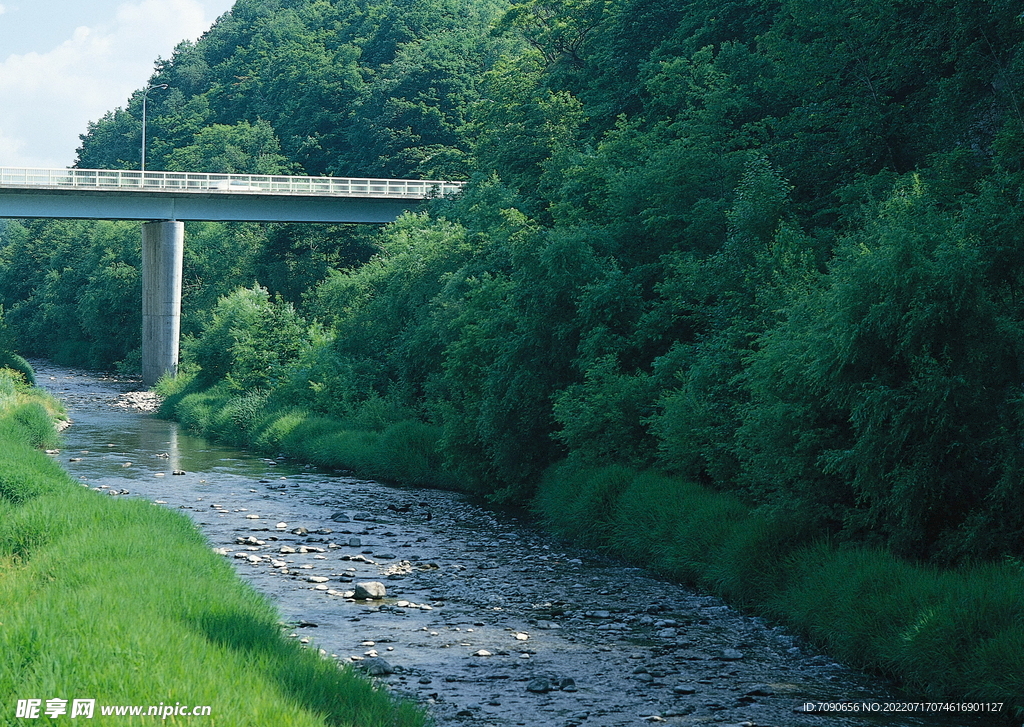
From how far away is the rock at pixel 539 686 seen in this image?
43.9 feet

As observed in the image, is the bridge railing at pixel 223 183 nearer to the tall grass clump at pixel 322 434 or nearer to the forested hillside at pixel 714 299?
the forested hillside at pixel 714 299

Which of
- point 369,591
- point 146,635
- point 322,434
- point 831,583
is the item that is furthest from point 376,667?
point 322,434

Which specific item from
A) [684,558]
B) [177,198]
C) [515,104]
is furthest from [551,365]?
[177,198]

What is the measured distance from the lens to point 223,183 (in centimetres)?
5981

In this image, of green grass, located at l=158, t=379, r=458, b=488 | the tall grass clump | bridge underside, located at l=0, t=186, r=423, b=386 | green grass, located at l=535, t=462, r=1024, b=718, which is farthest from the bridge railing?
green grass, located at l=535, t=462, r=1024, b=718

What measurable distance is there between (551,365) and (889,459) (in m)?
13.4

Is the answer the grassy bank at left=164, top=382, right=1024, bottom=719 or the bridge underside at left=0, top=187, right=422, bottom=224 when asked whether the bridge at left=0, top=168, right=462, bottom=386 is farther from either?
the grassy bank at left=164, top=382, right=1024, bottom=719

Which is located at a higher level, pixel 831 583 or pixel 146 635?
pixel 146 635

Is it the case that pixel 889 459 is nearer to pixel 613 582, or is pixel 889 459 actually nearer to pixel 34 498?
pixel 613 582

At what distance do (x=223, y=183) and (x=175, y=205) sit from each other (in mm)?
3023

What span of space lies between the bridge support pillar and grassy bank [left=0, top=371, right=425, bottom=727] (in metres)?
43.1

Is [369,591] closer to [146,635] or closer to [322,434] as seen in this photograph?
[146,635]

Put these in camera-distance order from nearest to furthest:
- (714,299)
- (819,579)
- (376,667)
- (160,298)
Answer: (376,667) < (819,579) < (714,299) < (160,298)

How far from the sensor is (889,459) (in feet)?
51.8
